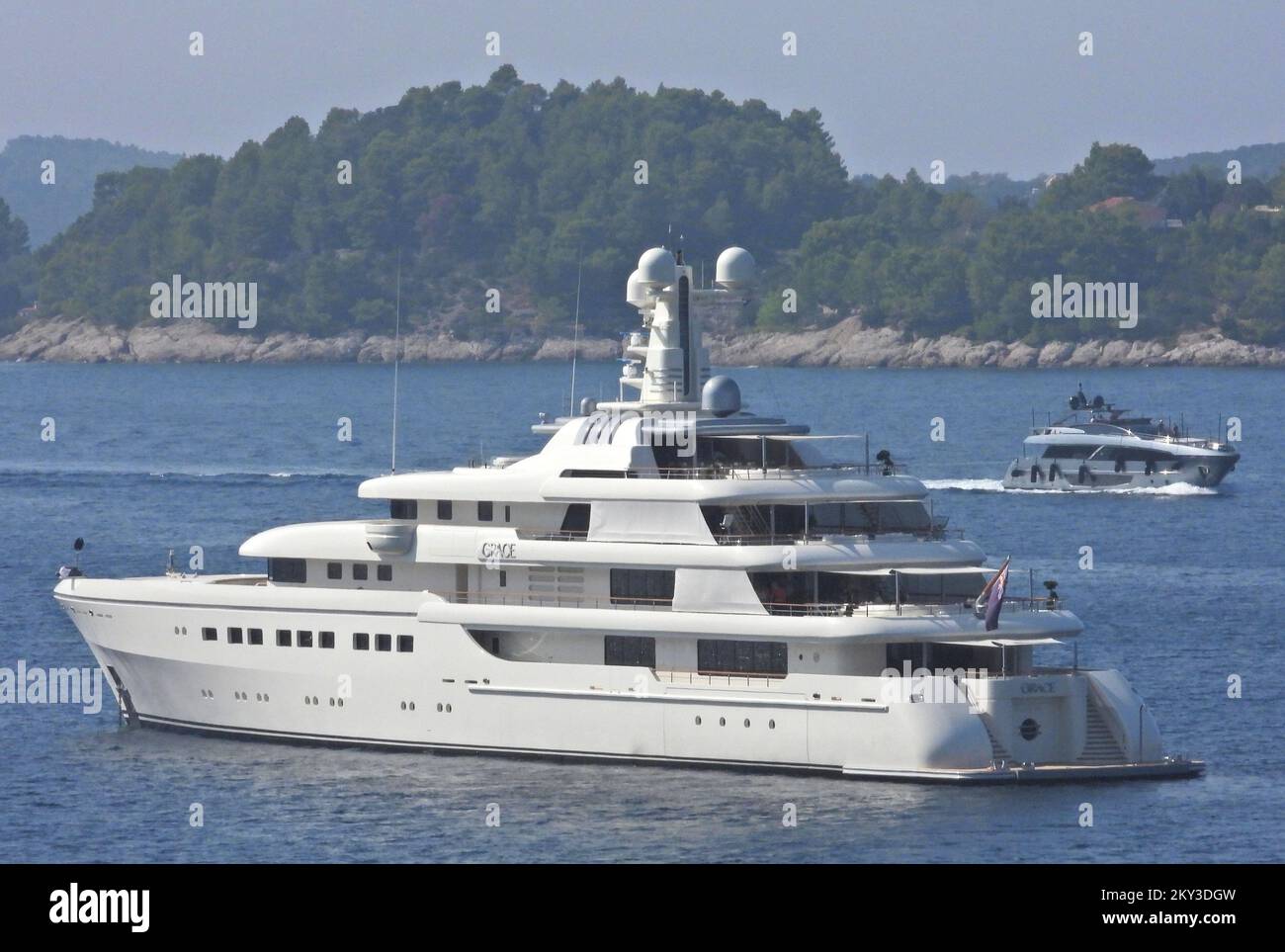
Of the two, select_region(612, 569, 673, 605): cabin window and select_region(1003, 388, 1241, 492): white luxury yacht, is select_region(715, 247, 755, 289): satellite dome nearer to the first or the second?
select_region(612, 569, 673, 605): cabin window

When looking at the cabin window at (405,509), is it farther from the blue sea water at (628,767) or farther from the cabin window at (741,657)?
the cabin window at (741,657)

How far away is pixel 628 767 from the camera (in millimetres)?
46906

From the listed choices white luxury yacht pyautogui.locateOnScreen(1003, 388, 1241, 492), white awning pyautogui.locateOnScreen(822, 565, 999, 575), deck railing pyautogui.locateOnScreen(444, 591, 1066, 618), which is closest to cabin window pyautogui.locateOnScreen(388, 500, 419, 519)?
deck railing pyautogui.locateOnScreen(444, 591, 1066, 618)

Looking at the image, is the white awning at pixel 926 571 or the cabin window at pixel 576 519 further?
the cabin window at pixel 576 519

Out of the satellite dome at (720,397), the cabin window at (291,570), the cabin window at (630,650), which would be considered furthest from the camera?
the cabin window at (291,570)

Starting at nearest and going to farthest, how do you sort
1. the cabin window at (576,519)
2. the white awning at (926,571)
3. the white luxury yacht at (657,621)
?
1. the white luxury yacht at (657,621)
2. the white awning at (926,571)
3. the cabin window at (576,519)

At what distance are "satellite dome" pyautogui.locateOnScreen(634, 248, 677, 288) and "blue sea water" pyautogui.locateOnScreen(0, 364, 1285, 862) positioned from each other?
896 centimetres

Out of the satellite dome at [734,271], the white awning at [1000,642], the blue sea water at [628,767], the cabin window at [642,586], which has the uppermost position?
the satellite dome at [734,271]

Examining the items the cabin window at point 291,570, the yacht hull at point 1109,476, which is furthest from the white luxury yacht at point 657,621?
the yacht hull at point 1109,476

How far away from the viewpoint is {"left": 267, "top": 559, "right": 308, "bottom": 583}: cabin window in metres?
51.0

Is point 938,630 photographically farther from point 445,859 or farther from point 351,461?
point 351,461

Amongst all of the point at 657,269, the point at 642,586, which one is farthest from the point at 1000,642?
the point at 657,269

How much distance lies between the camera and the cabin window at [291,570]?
5103 cm

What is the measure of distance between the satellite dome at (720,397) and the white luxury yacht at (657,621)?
5cm
